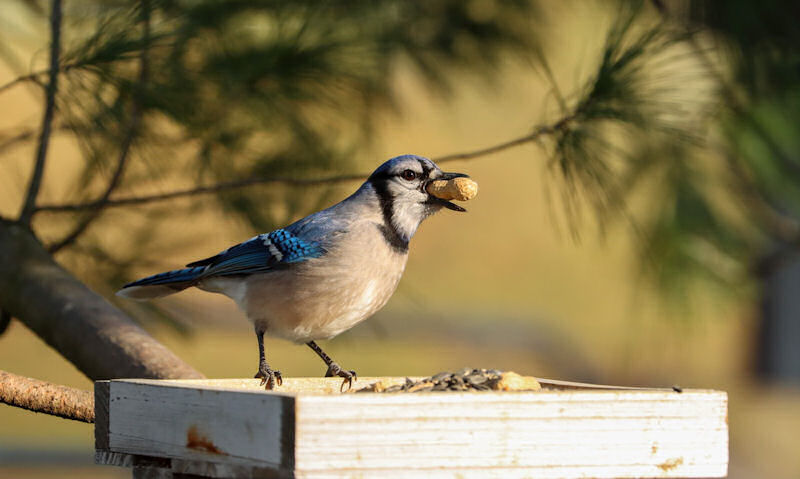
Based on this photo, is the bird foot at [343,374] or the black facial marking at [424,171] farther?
the black facial marking at [424,171]

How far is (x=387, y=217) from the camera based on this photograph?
70.0 inches

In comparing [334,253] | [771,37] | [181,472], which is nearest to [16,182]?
[334,253]

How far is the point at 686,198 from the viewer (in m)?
2.79

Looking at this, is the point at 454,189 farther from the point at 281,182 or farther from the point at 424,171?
the point at 281,182

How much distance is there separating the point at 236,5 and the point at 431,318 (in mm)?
4112

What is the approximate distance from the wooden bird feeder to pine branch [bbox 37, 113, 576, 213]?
619mm

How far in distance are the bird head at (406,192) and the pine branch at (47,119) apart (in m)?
0.61

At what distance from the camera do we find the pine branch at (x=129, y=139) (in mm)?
1832

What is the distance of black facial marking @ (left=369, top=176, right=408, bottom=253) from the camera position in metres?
1.76

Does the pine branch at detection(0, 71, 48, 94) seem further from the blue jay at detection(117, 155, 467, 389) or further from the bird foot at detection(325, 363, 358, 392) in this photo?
the bird foot at detection(325, 363, 358, 392)

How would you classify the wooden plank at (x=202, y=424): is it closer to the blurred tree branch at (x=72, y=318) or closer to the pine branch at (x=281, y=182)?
the blurred tree branch at (x=72, y=318)

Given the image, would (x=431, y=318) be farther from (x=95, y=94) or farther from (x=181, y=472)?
(x=181, y=472)

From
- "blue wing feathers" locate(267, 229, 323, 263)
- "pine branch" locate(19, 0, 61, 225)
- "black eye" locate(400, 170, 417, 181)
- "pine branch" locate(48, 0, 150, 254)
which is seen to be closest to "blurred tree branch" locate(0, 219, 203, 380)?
"pine branch" locate(19, 0, 61, 225)

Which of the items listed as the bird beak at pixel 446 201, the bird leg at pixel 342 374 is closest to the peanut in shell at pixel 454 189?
the bird beak at pixel 446 201
